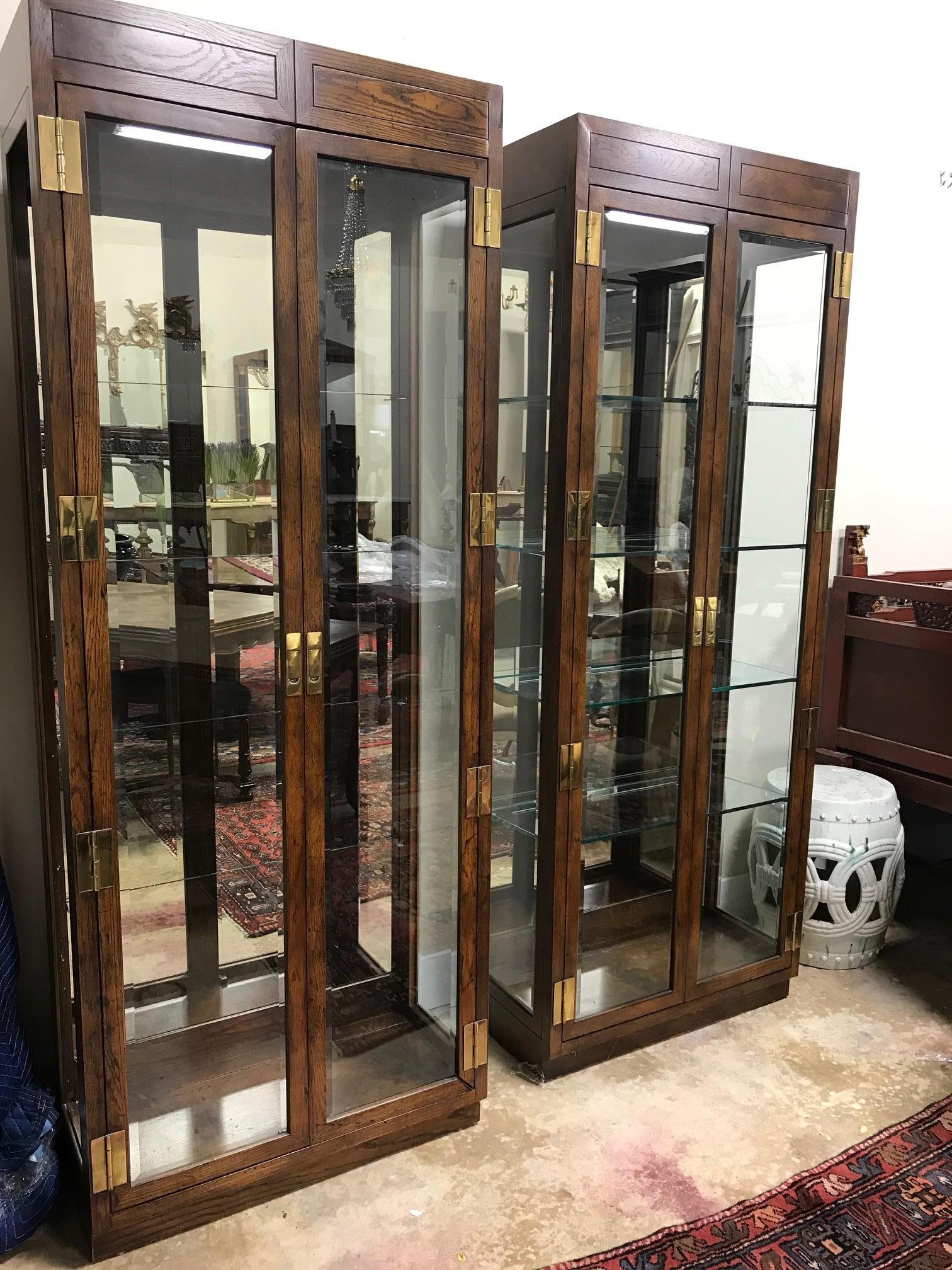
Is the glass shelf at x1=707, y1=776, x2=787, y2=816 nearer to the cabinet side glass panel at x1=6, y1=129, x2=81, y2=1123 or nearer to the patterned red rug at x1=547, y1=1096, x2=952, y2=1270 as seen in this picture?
the patterned red rug at x1=547, y1=1096, x2=952, y2=1270

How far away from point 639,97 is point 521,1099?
2601 mm

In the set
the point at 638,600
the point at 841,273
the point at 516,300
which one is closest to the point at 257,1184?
the point at 638,600

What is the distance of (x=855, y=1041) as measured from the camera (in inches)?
106

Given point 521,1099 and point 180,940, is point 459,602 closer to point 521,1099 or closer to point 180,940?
point 180,940

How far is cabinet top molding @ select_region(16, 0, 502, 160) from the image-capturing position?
1.55 metres

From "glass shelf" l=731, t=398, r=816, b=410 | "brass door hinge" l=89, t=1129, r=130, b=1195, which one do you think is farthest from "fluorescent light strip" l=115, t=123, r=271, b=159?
"brass door hinge" l=89, t=1129, r=130, b=1195

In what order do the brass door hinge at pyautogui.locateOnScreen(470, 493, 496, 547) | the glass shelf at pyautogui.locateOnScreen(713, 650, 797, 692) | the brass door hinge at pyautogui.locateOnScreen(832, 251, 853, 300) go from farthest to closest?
1. the glass shelf at pyautogui.locateOnScreen(713, 650, 797, 692)
2. the brass door hinge at pyautogui.locateOnScreen(832, 251, 853, 300)
3. the brass door hinge at pyautogui.locateOnScreen(470, 493, 496, 547)

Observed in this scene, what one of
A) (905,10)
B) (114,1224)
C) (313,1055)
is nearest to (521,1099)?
(313,1055)

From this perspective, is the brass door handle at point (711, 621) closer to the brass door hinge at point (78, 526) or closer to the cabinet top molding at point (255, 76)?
the cabinet top molding at point (255, 76)

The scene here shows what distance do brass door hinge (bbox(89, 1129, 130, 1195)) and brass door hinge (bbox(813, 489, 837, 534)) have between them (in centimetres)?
207

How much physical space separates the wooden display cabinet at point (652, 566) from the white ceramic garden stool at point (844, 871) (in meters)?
0.06

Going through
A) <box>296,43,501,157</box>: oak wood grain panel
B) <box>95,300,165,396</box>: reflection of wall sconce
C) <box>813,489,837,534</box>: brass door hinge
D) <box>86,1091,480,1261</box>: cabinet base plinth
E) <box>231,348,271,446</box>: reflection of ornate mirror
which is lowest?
<box>86,1091,480,1261</box>: cabinet base plinth

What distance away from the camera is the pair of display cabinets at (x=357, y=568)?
1.73 meters

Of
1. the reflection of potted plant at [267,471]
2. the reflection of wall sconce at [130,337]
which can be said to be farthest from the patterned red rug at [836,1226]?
the reflection of wall sconce at [130,337]
